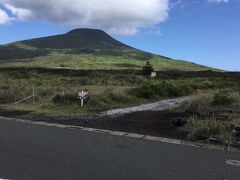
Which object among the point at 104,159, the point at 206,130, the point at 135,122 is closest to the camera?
the point at 104,159

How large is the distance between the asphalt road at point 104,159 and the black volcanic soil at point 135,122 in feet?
6.31

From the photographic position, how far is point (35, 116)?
725 inches

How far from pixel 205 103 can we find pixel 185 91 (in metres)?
18.4

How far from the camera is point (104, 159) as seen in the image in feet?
28.7

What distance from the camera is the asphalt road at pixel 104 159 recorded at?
7.45 m

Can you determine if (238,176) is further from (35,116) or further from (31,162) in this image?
(35,116)

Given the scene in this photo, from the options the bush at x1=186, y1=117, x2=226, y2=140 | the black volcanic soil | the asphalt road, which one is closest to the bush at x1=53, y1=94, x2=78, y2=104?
the black volcanic soil

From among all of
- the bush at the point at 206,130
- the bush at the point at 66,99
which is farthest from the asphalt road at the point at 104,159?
the bush at the point at 66,99

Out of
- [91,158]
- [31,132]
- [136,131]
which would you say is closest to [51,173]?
[91,158]

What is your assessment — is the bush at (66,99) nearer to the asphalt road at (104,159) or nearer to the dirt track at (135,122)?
the dirt track at (135,122)

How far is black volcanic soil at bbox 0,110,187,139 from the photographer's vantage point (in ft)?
44.5

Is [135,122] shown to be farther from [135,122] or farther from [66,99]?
[66,99]

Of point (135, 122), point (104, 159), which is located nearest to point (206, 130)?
point (135, 122)

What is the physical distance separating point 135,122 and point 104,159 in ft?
23.6
